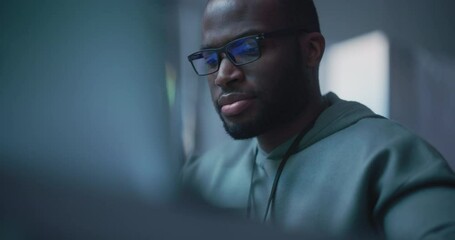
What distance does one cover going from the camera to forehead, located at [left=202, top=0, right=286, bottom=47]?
27.3 inches

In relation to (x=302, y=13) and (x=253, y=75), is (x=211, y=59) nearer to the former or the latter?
(x=253, y=75)

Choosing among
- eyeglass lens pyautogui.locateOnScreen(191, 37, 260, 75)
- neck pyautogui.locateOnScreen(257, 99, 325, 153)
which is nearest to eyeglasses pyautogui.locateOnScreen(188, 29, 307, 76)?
eyeglass lens pyautogui.locateOnScreen(191, 37, 260, 75)

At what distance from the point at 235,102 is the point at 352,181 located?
0.21 meters

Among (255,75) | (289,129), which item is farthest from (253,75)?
(289,129)

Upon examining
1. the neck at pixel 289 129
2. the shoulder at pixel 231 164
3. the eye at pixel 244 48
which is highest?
the eye at pixel 244 48

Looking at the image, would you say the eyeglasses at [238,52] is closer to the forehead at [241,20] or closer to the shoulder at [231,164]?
the forehead at [241,20]

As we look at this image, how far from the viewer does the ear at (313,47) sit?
2.48ft

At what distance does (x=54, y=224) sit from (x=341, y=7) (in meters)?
0.75

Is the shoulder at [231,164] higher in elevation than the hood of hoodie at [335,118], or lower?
lower

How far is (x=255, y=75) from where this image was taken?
69cm

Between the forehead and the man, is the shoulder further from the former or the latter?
the forehead

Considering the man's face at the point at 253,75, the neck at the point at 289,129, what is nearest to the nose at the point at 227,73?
the man's face at the point at 253,75

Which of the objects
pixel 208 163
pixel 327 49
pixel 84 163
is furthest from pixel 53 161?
pixel 327 49

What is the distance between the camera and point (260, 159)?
2.52 feet
